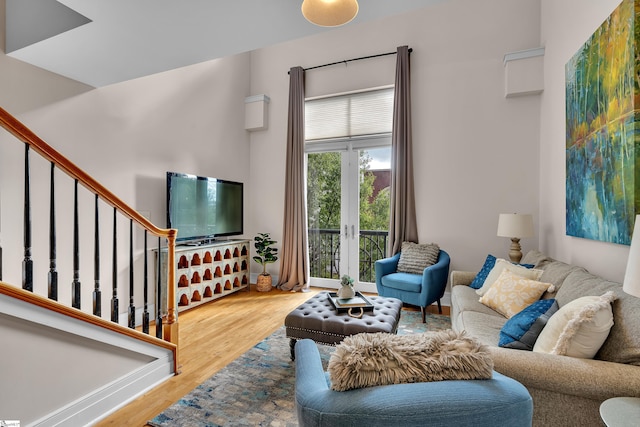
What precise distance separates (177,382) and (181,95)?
3.25 m

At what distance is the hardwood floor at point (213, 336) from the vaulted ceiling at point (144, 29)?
93.5 inches

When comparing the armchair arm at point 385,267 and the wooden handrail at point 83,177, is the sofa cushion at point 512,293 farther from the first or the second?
the wooden handrail at point 83,177

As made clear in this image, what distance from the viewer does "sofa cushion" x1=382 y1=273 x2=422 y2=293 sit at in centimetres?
335

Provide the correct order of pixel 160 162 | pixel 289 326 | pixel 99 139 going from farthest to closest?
pixel 160 162, pixel 99 139, pixel 289 326

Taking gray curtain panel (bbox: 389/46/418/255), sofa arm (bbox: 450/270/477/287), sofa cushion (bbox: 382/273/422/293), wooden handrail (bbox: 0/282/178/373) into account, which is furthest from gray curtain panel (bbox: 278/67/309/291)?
wooden handrail (bbox: 0/282/178/373)

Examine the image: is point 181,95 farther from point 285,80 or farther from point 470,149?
point 470,149

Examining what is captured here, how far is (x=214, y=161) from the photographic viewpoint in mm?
4438

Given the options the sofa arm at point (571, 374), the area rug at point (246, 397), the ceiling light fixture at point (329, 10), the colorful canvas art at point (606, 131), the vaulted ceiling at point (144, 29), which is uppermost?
the vaulted ceiling at point (144, 29)

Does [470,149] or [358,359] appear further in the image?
[470,149]

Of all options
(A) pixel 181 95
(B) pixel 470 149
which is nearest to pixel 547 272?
(B) pixel 470 149

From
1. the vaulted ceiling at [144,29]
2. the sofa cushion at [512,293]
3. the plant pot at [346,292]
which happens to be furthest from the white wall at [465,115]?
the vaulted ceiling at [144,29]

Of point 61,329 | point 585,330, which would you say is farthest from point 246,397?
point 585,330

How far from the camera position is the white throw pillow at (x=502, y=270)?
2461 mm

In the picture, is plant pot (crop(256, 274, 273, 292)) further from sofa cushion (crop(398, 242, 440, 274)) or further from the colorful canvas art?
the colorful canvas art
